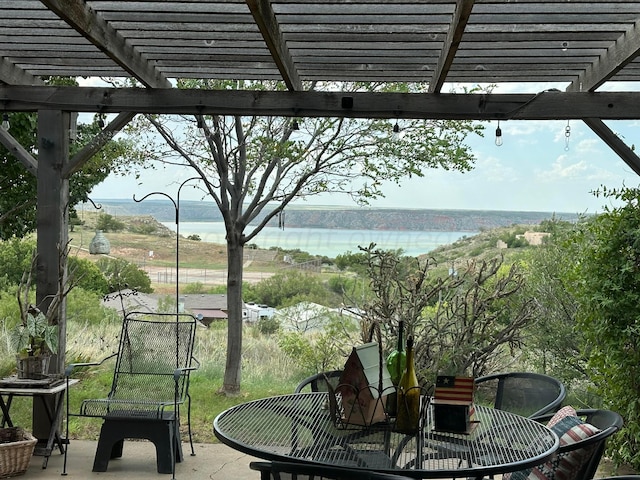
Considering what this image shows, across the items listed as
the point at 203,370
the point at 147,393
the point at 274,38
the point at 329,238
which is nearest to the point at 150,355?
the point at 147,393

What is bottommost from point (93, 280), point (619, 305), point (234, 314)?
point (234, 314)

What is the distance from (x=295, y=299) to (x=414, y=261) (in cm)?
200

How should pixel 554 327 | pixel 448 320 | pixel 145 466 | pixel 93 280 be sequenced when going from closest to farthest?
pixel 145 466, pixel 448 320, pixel 554 327, pixel 93 280

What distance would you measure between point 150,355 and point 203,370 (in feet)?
6.32

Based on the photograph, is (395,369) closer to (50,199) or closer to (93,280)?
(50,199)

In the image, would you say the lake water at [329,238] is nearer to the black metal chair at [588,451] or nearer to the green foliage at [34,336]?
the green foliage at [34,336]

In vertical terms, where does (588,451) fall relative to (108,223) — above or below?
below

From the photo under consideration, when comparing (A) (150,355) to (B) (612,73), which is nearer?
(B) (612,73)

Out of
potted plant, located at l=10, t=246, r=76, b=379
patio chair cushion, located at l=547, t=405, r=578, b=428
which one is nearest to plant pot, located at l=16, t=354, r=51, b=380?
potted plant, located at l=10, t=246, r=76, b=379

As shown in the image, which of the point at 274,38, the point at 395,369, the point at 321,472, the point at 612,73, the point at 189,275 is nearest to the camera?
→ the point at 321,472

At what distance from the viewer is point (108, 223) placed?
27.5 ft

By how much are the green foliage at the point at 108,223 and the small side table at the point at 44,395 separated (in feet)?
11.0

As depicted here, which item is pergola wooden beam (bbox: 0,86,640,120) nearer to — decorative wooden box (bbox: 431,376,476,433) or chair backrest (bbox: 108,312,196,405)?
chair backrest (bbox: 108,312,196,405)

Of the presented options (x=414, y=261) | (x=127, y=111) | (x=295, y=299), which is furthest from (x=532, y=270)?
(x=127, y=111)
